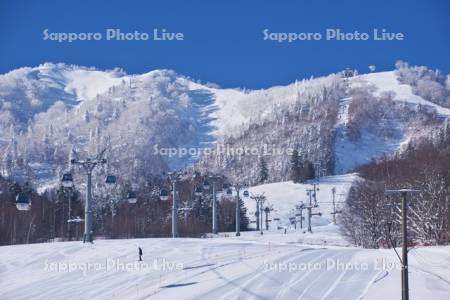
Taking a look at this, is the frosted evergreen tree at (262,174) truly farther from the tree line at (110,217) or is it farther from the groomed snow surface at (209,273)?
the groomed snow surface at (209,273)

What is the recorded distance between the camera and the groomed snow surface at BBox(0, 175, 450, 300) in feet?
88.5

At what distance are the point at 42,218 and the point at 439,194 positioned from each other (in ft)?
203

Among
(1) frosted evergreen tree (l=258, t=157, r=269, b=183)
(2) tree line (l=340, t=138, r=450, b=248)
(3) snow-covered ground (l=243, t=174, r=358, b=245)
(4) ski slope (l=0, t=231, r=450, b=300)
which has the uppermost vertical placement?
(1) frosted evergreen tree (l=258, t=157, r=269, b=183)

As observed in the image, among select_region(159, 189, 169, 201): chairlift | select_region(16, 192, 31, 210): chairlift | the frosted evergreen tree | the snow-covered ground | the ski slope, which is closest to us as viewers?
the ski slope

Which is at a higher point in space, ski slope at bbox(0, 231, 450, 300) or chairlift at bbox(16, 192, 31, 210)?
chairlift at bbox(16, 192, 31, 210)

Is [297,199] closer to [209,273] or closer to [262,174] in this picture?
[262,174]

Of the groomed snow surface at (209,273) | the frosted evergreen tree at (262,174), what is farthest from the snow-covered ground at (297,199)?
the groomed snow surface at (209,273)

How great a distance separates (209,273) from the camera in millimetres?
32000

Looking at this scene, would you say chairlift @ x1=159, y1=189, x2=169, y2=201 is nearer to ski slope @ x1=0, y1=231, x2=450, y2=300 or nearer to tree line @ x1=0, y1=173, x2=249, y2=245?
ski slope @ x1=0, y1=231, x2=450, y2=300

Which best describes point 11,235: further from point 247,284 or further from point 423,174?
point 247,284

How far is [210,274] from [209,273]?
33cm

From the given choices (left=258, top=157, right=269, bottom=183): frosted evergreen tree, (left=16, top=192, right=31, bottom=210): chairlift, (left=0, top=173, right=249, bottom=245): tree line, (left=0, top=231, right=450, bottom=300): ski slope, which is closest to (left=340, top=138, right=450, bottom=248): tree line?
(left=0, top=231, right=450, bottom=300): ski slope

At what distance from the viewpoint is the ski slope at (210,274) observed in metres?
26.9

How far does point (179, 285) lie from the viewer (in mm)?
28766
